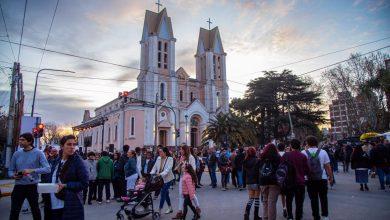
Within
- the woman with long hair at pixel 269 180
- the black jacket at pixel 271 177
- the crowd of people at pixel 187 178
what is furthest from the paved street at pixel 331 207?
the black jacket at pixel 271 177

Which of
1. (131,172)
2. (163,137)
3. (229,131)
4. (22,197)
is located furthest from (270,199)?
(163,137)

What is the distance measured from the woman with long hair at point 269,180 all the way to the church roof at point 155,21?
46885mm

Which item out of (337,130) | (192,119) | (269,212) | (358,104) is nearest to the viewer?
(269,212)

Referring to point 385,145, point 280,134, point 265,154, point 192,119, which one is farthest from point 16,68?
point 280,134

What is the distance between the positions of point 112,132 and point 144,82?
13.2 meters

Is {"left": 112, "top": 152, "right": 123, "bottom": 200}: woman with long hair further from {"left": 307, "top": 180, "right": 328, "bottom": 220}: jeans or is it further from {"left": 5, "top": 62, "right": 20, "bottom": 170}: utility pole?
{"left": 5, "top": 62, "right": 20, "bottom": 170}: utility pole

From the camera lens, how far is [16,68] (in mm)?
18375

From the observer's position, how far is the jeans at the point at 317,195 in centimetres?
647

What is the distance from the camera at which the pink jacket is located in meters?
7.11

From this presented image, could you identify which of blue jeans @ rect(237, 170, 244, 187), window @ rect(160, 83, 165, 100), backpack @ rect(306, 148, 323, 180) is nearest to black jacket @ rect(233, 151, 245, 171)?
blue jeans @ rect(237, 170, 244, 187)

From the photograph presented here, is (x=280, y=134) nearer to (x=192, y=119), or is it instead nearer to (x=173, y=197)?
(x=192, y=119)

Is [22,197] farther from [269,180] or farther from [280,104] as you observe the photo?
[280,104]

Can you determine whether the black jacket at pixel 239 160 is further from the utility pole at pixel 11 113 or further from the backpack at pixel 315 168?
the utility pole at pixel 11 113

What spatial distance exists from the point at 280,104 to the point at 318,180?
42.4m
